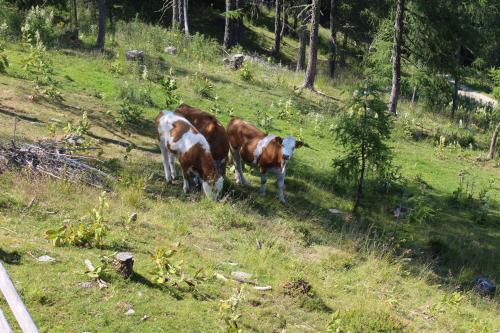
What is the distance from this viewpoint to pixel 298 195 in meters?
13.5

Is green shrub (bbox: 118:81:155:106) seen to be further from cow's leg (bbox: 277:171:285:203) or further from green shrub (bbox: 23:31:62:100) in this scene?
cow's leg (bbox: 277:171:285:203)

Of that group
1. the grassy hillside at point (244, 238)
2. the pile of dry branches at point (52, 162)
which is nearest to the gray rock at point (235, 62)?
the grassy hillside at point (244, 238)

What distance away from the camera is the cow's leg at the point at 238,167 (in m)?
13.2

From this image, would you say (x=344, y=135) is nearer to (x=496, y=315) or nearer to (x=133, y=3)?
(x=496, y=315)

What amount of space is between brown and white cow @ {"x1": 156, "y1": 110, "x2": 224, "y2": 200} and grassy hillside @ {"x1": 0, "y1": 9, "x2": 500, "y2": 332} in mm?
397

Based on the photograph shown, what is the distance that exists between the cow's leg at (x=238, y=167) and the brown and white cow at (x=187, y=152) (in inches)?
61.4

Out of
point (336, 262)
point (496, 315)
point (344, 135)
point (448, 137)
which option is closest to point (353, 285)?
point (336, 262)

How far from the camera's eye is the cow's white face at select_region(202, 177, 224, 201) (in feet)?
37.0

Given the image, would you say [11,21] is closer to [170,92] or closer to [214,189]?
[170,92]

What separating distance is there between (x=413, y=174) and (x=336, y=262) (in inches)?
315

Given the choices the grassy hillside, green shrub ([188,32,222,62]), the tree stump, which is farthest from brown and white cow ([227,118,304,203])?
green shrub ([188,32,222,62])

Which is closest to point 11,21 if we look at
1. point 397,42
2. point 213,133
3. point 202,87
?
point 202,87

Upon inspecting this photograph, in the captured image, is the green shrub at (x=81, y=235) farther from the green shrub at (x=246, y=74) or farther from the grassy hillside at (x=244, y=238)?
the green shrub at (x=246, y=74)

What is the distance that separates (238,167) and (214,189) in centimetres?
199
